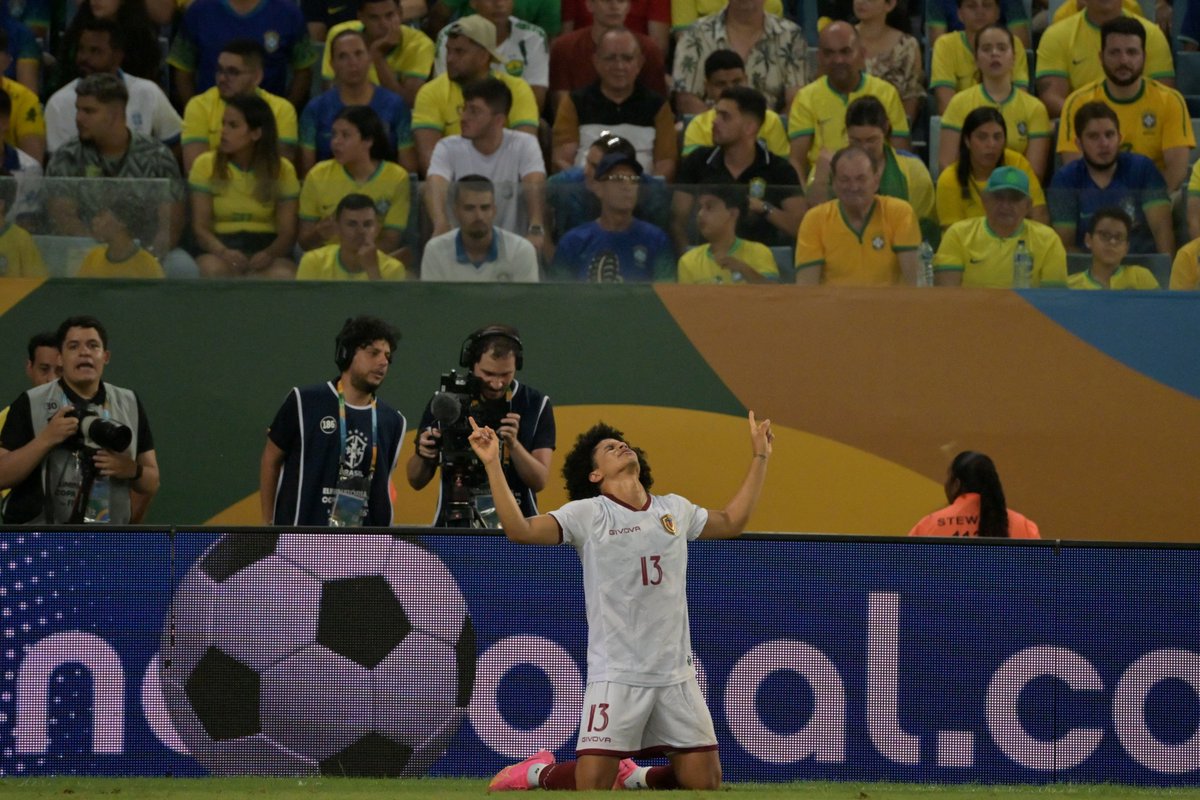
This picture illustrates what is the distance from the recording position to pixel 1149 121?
11.7 metres

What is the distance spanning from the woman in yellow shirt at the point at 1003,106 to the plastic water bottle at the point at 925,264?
4.61 feet

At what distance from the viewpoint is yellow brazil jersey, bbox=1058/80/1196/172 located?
11.6 meters

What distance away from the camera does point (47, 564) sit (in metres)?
7.51

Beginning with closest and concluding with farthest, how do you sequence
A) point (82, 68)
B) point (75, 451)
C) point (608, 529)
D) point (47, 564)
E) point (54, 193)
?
1. point (608, 529)
2. point (47, 564)
3. point (75, 451)
4. point (54, 193)
5. point (82, 68)

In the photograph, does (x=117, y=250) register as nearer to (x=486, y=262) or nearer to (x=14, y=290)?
(x=14, y=290)

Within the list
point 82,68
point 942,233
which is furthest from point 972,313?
point 82,68

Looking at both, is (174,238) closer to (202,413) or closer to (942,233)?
(202,413)

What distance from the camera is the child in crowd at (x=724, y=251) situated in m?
10.1

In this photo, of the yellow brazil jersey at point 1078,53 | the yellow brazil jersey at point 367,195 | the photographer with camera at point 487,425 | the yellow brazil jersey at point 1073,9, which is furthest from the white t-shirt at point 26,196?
the yellow brazil jersey at point 1073,9

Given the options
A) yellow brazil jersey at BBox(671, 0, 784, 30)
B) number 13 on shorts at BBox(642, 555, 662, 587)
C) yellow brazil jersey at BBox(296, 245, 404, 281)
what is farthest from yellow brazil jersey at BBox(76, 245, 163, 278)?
number 13 on shorts at BBox(642, 555, 662, 587)

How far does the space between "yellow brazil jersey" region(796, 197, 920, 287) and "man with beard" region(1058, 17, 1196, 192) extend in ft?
5.97

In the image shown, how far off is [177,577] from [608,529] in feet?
6.77

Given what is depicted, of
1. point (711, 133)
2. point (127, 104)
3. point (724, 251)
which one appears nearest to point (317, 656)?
point (724, 251)

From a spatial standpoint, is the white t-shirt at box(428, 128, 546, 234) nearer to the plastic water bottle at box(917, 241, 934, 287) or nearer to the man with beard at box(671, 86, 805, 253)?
the man with beard at box(671, 86, 805, 253)
